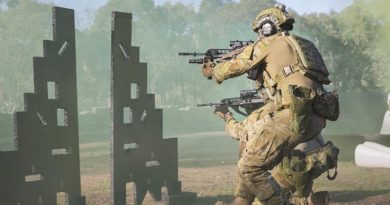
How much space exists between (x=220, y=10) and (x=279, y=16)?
456 inches

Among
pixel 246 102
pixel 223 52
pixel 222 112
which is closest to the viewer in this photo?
pixel 223 52

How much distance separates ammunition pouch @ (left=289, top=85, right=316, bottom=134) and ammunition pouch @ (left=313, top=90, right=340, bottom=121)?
58 millimetres

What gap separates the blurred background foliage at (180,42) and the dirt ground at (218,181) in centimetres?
245

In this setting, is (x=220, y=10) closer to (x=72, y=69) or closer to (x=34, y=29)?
(x=34, y=29)

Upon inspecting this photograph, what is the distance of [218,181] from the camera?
9359 millimetres

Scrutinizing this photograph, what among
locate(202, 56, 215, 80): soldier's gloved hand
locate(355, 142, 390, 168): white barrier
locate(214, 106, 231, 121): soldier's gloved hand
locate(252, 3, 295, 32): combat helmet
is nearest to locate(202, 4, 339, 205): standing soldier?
locate(252, 3, 295, 32): combat helmet

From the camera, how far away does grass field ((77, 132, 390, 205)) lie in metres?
7.86

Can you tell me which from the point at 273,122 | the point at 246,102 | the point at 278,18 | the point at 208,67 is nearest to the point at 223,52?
the point at 208,67

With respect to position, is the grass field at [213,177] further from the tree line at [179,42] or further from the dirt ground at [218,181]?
the tree line at [179,42]

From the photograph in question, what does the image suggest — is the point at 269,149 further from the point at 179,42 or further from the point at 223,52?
the point at 179,42

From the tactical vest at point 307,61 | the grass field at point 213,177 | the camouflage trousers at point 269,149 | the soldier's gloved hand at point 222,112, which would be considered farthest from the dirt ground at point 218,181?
the tactical vest at point 307,61

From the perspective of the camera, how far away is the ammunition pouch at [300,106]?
3999 millimetres

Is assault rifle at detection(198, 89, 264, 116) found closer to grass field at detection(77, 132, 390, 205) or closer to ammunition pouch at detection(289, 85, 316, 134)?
grass field at detection(77, 132, 390, 205)

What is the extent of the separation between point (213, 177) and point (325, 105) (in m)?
5.83
